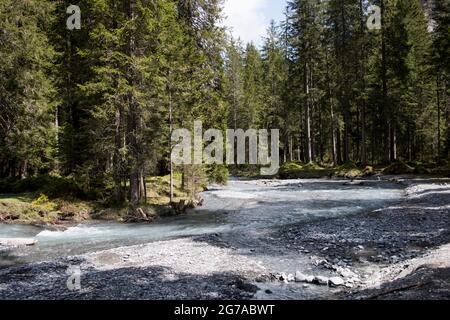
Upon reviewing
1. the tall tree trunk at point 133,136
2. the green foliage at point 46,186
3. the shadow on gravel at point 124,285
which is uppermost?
the tall tree trunk at point 133,136

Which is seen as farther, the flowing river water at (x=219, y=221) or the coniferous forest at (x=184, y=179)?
the flowing river water at (x=219, y=221)

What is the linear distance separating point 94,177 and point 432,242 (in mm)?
17463

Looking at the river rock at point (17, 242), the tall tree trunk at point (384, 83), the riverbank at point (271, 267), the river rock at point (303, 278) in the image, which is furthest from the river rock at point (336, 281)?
the tall tree trunk at point (384, 83)

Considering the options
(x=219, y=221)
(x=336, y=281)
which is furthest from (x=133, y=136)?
(x=336, y=281)

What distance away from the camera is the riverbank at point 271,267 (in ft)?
29.1

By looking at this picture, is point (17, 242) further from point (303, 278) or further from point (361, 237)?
point (361, 237)

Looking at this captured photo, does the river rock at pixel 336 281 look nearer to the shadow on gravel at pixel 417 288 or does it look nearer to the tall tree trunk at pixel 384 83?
the shadow on gravel at pixel 417 288

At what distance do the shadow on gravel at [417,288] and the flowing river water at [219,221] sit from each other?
648 centimetres

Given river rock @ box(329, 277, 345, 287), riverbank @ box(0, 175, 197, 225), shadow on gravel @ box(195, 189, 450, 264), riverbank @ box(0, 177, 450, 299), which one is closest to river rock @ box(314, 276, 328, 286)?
riverbank @ box(0, 177, 450, 299)

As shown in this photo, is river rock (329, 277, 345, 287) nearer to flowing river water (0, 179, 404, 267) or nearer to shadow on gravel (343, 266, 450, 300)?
shadow on gravel (343, 266, 450, 300)

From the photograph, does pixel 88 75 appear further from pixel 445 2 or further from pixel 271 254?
pixel 445 2

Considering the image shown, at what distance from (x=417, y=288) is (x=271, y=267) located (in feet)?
12.6
